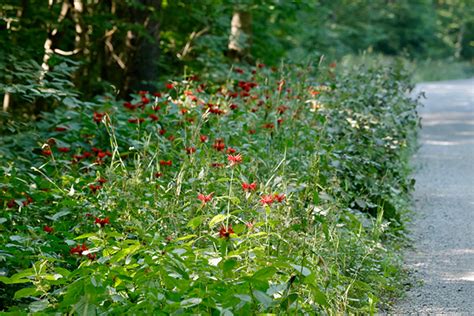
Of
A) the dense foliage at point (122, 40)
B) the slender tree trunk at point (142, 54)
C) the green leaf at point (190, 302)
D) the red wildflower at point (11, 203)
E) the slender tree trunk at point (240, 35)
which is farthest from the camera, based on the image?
the slender tree trunk at point (240, 35)

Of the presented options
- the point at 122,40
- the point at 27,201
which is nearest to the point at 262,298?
the point at 27,201

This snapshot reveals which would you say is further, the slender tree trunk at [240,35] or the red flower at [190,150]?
the slender tree trunk at [240,35]

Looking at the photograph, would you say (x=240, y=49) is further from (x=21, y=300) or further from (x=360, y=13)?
(x=360, y=13)

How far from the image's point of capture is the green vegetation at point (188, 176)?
3254 millimetres

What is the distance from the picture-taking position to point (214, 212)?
13.8 feet

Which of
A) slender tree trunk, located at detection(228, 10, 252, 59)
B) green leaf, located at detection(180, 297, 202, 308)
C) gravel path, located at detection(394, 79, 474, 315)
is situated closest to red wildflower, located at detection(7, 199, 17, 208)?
green leaf, located at detection(180, 297, 202, 308)

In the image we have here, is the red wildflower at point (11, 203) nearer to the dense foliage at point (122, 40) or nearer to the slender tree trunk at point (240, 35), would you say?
the dense foliage at point (122, 40)

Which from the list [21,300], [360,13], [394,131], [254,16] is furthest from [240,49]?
[360,13]

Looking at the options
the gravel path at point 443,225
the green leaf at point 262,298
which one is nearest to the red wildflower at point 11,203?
the green leaf at point 262,298

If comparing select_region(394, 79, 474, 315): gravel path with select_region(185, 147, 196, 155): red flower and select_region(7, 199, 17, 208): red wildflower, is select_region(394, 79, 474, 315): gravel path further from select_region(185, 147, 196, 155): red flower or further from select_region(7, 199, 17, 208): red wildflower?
select_region(7, 199, 17, 208): red wildflower

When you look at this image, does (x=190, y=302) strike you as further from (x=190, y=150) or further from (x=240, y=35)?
(x=240, y=35)

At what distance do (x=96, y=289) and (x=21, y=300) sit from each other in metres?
1.00

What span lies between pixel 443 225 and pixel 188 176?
2217 millimetres

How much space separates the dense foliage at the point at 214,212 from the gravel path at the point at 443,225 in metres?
0.20
